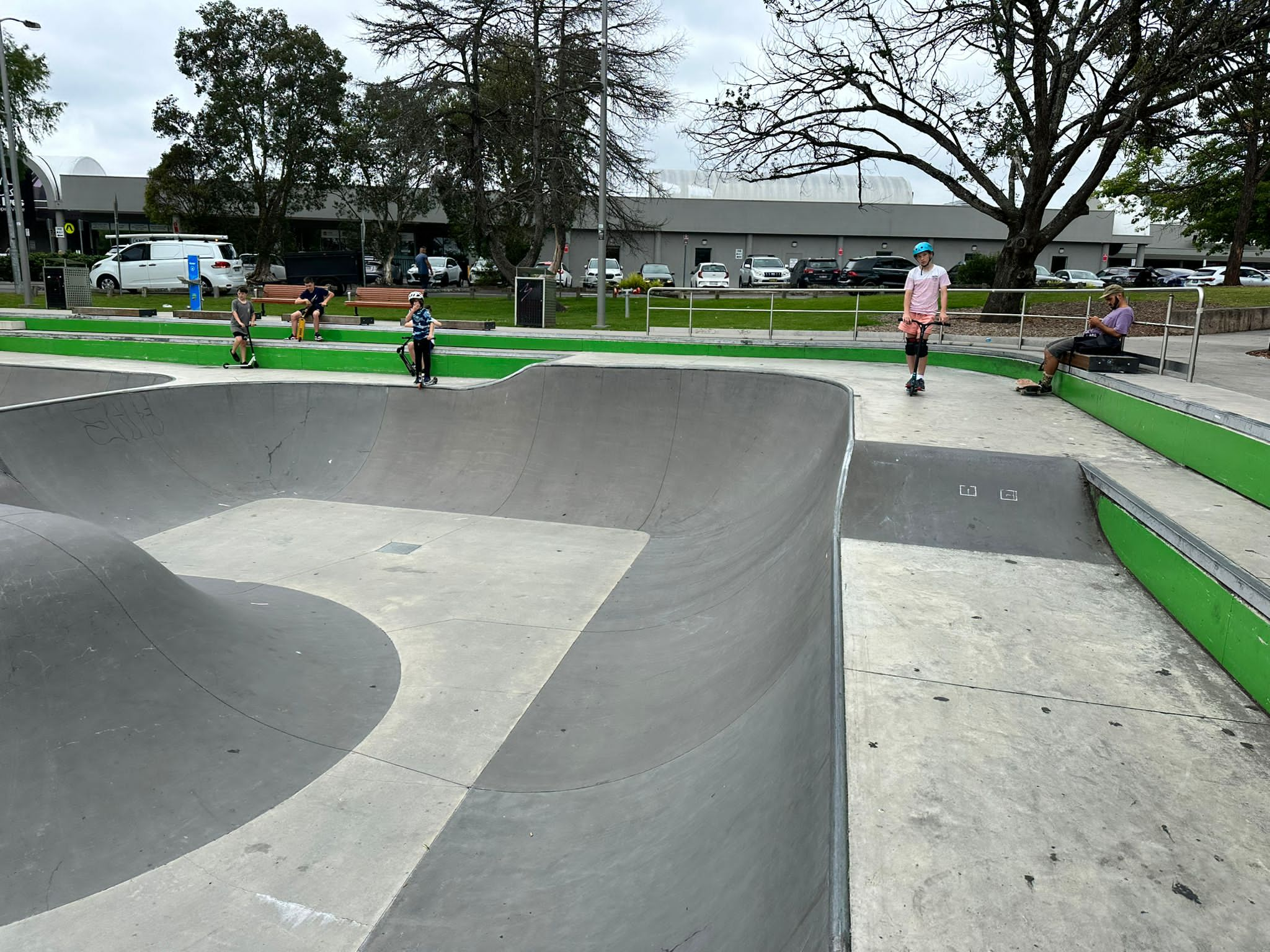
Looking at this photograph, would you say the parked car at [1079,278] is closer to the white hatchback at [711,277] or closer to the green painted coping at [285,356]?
the white hatchback at [711,277]

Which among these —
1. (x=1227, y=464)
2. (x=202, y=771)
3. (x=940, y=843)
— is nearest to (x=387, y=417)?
(x=202, y=771)

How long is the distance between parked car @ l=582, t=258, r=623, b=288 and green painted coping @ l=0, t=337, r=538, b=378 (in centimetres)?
2136

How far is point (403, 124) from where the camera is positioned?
23.7 meters

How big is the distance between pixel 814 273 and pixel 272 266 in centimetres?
2753

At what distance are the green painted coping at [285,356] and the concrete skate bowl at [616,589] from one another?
6.66ft

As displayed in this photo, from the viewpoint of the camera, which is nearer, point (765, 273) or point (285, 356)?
point (285, 356)

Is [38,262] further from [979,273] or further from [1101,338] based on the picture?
[1101,338]

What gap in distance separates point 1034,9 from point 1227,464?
48.0 ft

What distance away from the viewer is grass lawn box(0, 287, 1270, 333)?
65.8 ft

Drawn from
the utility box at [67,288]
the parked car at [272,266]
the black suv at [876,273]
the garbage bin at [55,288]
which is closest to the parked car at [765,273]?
the black suv at [876,273]

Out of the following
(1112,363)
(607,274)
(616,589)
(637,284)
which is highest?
(607,274)

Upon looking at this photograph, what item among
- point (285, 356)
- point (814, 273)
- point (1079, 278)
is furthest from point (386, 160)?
point (1079, 278)

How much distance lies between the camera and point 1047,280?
40.2 meters

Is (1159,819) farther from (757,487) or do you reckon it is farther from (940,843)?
(757,487)
